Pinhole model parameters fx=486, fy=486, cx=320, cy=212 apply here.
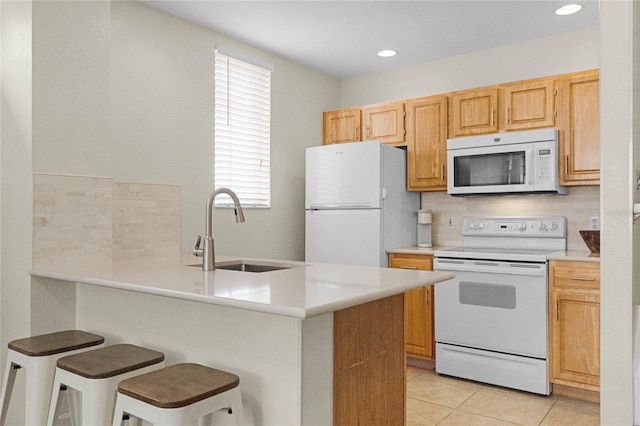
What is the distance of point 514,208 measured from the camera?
3.95 meters

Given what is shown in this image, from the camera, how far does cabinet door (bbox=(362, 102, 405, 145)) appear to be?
4.20 metres

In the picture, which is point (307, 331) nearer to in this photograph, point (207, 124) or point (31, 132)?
point (31, 132)

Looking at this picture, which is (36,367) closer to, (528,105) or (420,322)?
(420,322)

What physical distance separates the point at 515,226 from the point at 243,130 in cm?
231

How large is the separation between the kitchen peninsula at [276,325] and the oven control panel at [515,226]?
6.85 feet

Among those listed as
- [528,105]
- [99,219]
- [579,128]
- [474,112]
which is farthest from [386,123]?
[99,219]

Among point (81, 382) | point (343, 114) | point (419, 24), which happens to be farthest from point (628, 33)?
point (343, 114)

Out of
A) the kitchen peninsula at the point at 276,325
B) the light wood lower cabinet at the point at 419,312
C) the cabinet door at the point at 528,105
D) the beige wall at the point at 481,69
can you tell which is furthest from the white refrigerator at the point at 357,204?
the kitchen peninsula at the point at 276,325

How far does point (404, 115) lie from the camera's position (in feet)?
13.7

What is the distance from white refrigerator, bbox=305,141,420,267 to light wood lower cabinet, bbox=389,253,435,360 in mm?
178

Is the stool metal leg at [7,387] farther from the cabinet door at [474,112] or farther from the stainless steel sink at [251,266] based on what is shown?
the cabinet door at [474,112]

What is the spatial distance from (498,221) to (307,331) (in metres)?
2.78

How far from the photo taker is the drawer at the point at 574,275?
3068mm

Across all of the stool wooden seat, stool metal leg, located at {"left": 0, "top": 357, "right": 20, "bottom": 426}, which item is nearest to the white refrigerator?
the stool wooden seat
